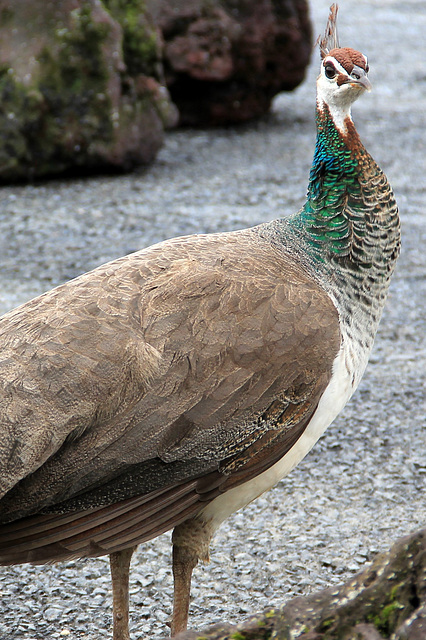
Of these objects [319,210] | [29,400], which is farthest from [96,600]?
[319,210]

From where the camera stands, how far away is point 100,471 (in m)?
2.87

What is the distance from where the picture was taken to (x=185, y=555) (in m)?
3.17

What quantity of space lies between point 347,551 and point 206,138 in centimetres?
746

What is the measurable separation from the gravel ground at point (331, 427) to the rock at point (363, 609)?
5.42ft

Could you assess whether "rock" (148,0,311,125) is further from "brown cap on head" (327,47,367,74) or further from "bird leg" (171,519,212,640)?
"bird leg" (171,519,212,640)

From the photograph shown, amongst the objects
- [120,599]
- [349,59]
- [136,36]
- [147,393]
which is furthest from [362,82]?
[136,36]

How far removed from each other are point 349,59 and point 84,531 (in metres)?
2.19

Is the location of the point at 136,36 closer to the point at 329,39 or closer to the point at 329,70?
the point at 329,39

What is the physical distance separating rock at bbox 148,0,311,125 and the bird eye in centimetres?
683

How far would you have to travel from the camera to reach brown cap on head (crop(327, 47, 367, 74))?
359cm

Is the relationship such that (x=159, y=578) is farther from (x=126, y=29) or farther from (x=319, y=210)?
(x=126, y=29)

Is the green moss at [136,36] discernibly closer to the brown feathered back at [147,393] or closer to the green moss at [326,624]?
the brown feathered back at [147,393]

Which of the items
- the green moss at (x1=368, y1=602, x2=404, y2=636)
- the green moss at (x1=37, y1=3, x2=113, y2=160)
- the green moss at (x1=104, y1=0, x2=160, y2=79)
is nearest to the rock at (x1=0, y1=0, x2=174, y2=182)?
the green moss at (x1=37, y1=3, x2=113, y2=160)

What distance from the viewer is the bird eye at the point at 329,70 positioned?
362cm
